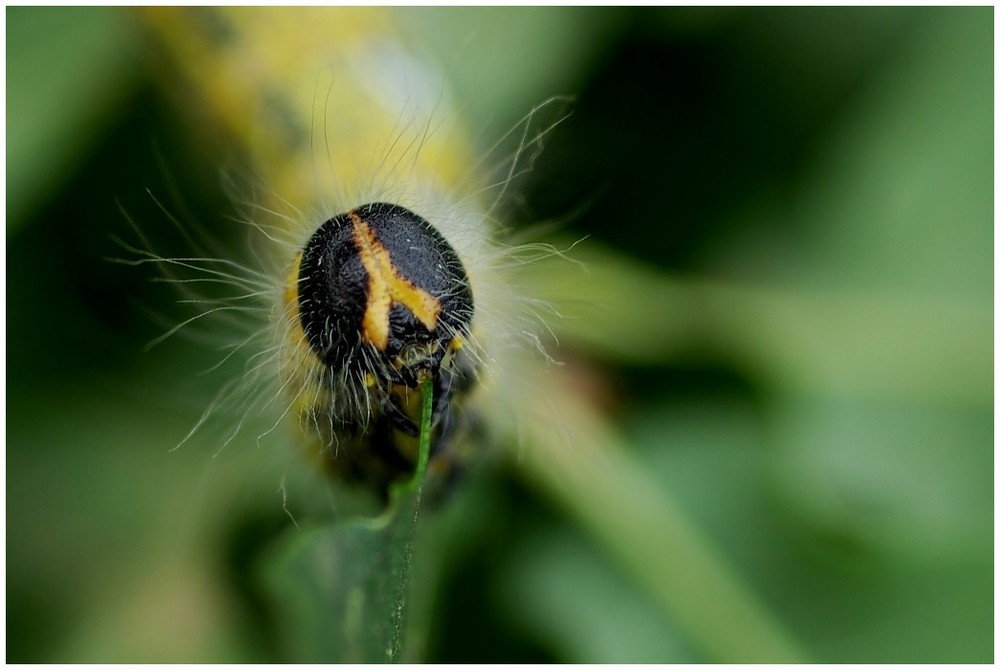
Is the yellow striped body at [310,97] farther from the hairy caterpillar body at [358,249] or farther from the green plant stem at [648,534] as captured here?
the green plant stem at [648,534]

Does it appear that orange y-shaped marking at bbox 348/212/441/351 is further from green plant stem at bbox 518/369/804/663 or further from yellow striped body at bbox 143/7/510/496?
green plant stem at bbox 518/369/804/663

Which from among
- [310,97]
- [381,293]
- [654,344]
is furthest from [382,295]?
[654,344]

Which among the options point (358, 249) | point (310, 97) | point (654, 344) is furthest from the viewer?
point (654, 344)

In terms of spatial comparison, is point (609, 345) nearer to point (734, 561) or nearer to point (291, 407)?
point (734, 561)

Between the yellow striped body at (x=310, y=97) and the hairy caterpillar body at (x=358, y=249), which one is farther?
Result: the yellow striped body at (x=310, y=97)

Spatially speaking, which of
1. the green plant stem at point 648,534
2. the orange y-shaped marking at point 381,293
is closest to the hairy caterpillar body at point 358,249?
the orange y-shaped marking at point 381,293

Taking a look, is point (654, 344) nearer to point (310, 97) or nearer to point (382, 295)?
point (310, 97)
